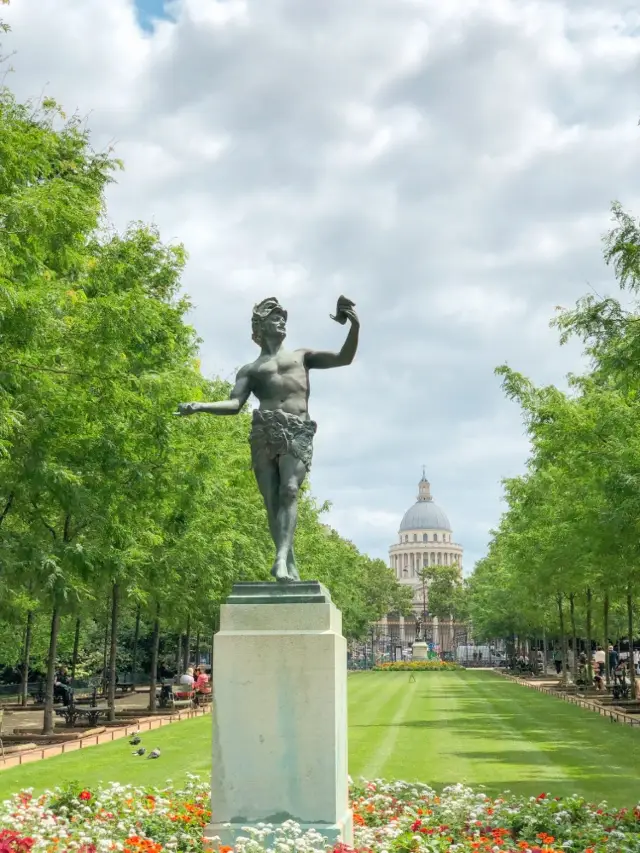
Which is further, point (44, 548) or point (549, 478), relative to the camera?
point (549, 478)

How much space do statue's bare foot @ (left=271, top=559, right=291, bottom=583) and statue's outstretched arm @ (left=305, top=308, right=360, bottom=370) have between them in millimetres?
2000

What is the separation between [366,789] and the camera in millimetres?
10953

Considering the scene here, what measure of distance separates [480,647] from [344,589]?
256ft

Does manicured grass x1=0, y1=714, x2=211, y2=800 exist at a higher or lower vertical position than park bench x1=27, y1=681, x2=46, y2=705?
higher

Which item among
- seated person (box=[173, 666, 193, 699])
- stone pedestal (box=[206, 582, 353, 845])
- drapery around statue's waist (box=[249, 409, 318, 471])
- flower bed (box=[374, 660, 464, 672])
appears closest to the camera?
stone pedestal (box=[206, 582, 353, 845])

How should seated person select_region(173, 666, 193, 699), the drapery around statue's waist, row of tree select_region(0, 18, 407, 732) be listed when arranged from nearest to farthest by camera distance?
the drapery around statue's waist, row of tree select_region(0, 18, 407, 732), seated person select_region(173, 666, 193, 699)

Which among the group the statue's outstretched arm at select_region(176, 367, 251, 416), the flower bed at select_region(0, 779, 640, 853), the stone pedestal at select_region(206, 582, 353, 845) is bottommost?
the flower bed at select_region(0, 779, 640, 853)

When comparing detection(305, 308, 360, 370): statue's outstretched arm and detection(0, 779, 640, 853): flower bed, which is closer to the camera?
detection(0, 779, 640, 853): flower bed

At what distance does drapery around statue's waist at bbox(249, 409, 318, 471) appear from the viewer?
8664 mm

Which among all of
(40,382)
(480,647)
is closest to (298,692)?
(40,382)

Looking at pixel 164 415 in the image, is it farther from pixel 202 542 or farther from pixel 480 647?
pixel 480 647

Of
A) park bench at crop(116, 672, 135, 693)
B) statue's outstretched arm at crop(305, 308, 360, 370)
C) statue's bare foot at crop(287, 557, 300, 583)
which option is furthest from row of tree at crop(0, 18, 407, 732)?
park bench at crop(116, 672, 135, 693)

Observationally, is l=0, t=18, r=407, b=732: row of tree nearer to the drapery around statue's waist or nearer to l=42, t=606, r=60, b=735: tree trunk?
l=42, t=606, r=60, b=735: tree trunk

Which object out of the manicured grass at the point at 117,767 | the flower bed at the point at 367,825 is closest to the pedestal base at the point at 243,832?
the flower bed at the point at 367,825
